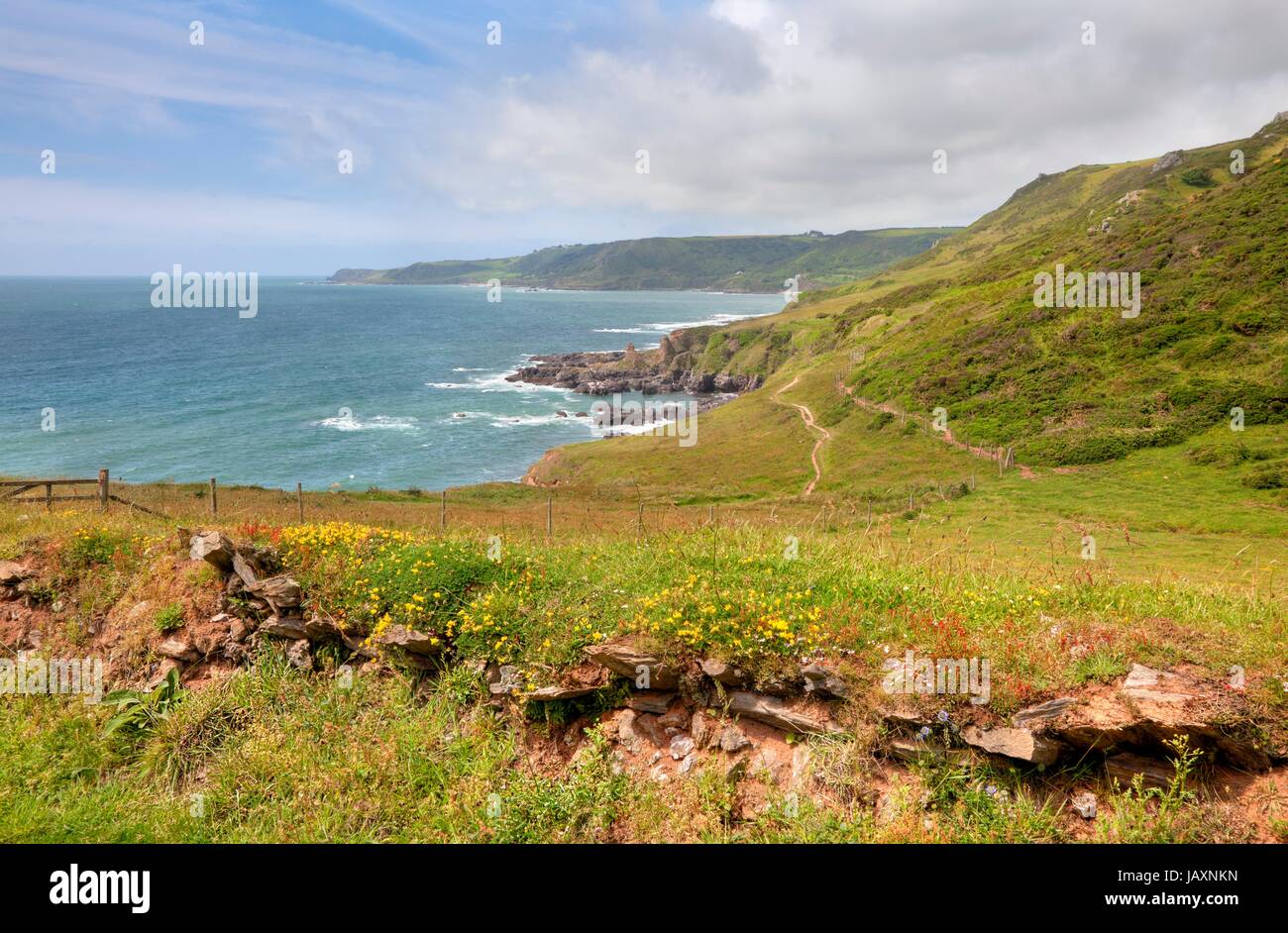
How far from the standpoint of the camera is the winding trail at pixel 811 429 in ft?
165

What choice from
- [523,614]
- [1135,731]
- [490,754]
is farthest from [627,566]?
[1135,731]

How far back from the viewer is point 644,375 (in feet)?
400

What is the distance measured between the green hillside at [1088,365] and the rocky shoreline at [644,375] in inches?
836

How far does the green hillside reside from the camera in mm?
42875

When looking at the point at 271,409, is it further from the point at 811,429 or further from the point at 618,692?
the point at 618,692

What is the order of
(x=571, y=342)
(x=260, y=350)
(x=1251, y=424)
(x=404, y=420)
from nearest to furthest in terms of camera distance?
(x=1251, y=424) < (x=404, y=420) < (x=260, y=350) < (x=571, y=342)

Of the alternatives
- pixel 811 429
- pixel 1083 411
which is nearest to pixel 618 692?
pixel 1083 411

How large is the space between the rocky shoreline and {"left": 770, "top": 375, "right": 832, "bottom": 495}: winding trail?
23133mm

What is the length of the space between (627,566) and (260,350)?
156 metres

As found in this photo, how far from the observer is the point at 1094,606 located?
8273mm

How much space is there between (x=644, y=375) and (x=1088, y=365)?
3078 inches

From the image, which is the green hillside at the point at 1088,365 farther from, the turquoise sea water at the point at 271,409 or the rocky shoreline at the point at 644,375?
the rocky shoreline at the point at 644,375

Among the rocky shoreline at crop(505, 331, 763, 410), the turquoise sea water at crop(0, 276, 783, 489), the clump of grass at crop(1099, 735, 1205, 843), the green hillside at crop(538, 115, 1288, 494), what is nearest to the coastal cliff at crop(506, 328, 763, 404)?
the rocky shoreline at crop(505, 331, 763, 410)
